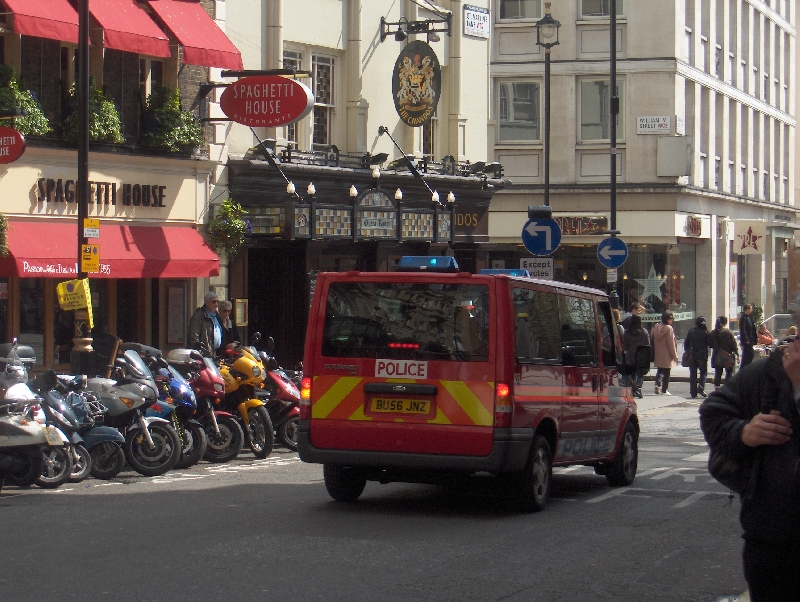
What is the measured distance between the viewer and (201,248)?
22.0 metres

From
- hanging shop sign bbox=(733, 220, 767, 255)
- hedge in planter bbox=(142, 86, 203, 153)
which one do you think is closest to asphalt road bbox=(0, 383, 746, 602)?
hedge in planter bbox=(142, 86, 203, 153)

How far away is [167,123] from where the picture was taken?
2136 cm

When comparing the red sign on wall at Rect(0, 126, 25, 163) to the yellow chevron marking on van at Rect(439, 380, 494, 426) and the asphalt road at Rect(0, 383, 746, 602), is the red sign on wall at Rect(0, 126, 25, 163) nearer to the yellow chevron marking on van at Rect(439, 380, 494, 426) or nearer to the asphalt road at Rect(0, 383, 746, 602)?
the asphalt road at Rect(0, 383, 746, 602)

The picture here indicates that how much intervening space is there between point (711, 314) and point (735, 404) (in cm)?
3824

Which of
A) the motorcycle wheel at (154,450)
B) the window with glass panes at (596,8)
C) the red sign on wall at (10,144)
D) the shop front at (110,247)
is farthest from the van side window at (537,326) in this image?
the window with glass panes at (596,8)

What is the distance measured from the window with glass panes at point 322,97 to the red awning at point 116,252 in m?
4.40

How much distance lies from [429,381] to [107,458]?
4.37 m

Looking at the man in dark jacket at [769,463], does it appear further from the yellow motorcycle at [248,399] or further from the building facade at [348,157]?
the building facade at [348,157]

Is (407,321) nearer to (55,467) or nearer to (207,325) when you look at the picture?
(55,467)

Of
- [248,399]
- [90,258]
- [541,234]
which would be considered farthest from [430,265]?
[541,234]

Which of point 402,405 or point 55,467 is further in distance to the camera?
point 55,467

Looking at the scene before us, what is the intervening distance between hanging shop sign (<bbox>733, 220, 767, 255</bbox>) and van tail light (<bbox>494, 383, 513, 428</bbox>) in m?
33.5

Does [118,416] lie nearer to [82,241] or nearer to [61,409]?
[61,409]

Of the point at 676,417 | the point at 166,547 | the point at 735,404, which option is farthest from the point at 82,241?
the point at 735,404
